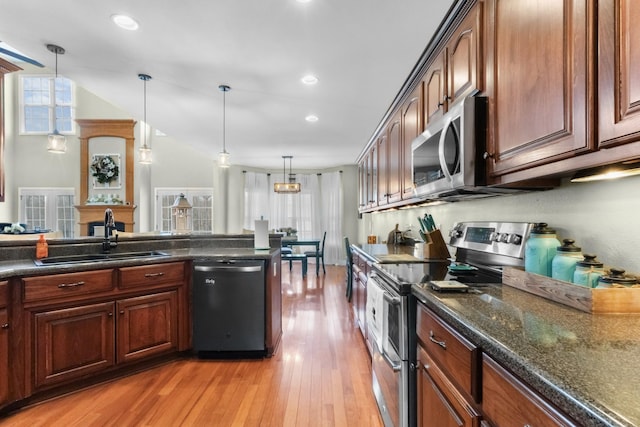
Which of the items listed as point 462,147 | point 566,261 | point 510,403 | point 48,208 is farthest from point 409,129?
point 48,208

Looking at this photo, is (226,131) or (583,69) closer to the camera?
(583,69)

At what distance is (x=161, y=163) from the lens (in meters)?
8.25

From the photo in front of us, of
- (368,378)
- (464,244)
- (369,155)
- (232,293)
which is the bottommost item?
(368,378)

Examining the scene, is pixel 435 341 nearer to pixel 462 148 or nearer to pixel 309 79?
pixel 462 148

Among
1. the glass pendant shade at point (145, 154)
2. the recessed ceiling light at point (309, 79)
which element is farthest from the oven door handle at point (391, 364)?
the glass pendant shade at point (145, 154)

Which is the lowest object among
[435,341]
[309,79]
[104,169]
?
[435,341]

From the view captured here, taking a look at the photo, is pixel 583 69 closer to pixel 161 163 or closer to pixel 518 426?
pixel 518 426

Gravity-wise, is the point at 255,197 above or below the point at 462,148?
above

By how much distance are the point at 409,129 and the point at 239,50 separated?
1.49 m

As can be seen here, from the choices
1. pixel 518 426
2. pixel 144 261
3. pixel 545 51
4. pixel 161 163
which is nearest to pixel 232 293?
pixel 144 261

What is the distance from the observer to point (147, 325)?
2.54m

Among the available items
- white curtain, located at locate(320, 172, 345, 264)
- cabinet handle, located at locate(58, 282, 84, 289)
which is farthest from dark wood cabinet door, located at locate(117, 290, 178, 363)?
white curtain, located at locate(320, 172, 345, 264)

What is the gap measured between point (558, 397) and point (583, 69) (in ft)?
2.96

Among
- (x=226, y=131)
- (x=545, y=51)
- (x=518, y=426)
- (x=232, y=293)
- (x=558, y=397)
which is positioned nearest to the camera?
(x=558, y=397)
